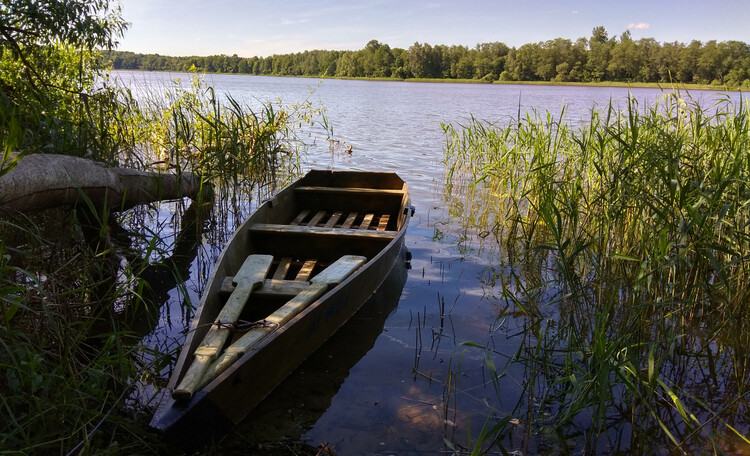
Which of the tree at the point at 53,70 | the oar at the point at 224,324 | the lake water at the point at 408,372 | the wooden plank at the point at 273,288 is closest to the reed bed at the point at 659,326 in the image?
the lake water at the point at 408,372

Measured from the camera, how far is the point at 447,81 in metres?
69.1

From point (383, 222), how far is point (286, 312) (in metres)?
3.03

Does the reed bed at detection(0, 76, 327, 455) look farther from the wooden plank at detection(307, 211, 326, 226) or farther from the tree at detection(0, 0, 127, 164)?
the wooden plank at detection(307, 211, 326, 226)

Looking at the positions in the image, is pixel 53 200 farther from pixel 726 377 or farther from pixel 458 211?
pixel 458 211

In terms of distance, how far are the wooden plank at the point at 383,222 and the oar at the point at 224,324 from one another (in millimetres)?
1879

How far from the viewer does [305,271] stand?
181 inches

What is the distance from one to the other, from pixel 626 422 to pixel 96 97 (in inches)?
222

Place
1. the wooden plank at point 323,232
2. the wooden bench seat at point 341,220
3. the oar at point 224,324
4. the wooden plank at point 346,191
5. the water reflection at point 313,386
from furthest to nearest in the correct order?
the wooden plank at point 346,191 → the wooden bench seat at point 341,220 → the wooden plank at point 323,232 → the water reflection at point 313,386 → the oar at point 224,324

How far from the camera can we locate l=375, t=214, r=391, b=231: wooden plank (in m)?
5.96

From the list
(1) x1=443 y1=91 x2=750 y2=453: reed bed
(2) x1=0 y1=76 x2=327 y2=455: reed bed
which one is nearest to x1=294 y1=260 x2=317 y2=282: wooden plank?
(2) x1=0 y1=76 x2=327 y2=455: reed bed

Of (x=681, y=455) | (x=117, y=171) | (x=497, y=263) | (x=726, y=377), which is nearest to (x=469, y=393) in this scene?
(x=681, y=455)

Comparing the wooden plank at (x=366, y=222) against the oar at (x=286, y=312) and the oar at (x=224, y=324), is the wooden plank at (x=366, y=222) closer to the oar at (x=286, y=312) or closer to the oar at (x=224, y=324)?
the oar at (x=286, y=312)

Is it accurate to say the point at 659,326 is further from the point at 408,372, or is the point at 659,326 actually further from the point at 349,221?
the point at 349,221

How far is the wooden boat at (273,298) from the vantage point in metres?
2.46
